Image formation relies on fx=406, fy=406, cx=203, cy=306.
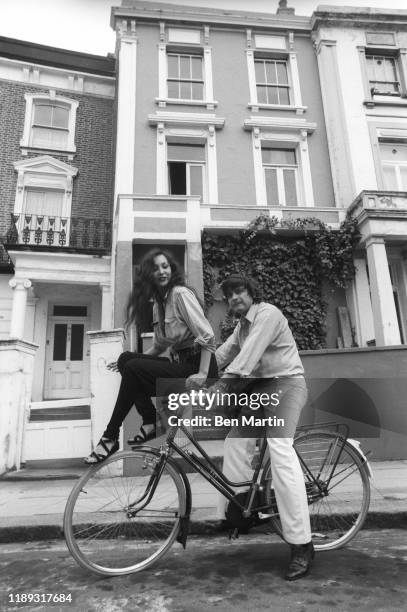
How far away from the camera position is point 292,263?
34.6 feet

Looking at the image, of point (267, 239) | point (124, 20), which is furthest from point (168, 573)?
point (124, 20)

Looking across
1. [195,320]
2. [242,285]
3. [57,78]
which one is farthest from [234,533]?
[57,78]

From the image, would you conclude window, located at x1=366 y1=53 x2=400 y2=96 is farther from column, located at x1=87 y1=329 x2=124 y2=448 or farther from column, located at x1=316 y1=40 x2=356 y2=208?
column, located at x1=87 y1=329 x2=124 y2=448

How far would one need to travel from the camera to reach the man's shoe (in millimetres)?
2285

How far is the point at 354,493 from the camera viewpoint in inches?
114

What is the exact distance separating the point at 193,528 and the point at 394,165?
12.0m

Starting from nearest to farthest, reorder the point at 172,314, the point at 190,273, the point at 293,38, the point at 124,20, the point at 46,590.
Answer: the point at 46,590
the point at 172,314
the point at 190,273
the point at 124,20
the point at 293,38

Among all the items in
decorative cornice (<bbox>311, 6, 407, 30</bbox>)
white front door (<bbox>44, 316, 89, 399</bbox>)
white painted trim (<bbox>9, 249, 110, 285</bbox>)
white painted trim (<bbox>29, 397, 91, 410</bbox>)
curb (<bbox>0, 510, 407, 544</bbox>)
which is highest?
decorative cornice (<bbox>311, 6, 407, 30</bbox>)

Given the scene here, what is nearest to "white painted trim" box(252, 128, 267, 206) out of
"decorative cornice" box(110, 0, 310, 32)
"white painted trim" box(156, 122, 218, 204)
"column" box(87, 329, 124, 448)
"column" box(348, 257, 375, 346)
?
"white painted trim" box(156, 122, 218, 204)

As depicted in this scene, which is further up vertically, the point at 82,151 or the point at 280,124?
the point at 82,151

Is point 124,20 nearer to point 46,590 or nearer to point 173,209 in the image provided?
point 173,209

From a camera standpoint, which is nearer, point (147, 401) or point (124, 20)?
point (147, 401)

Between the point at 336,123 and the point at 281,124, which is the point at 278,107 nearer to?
the point at 281,124

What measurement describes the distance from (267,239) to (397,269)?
3.84 m
